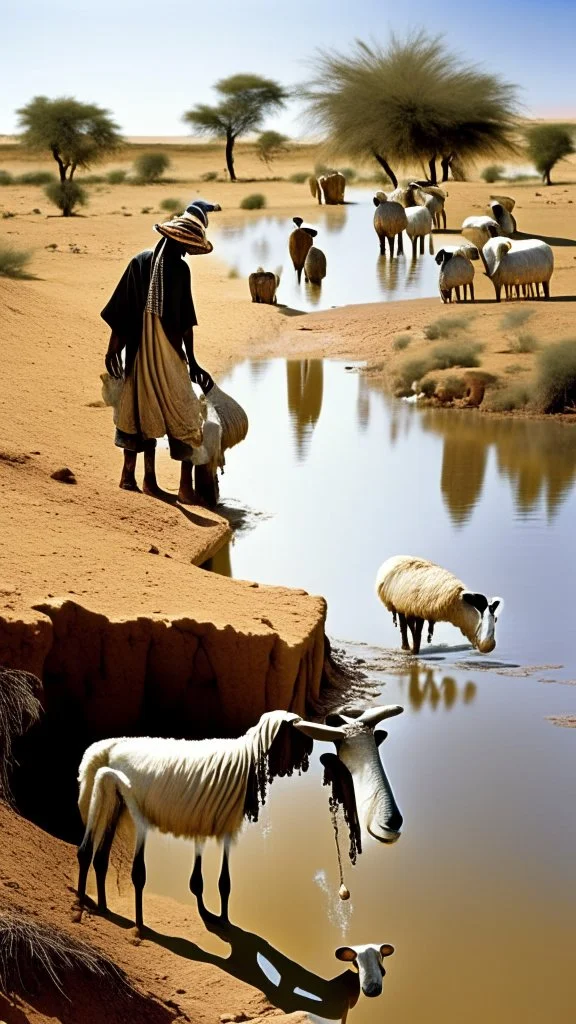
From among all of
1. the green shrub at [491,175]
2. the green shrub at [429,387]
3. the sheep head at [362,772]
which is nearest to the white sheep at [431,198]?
the green shrub at [429,387]

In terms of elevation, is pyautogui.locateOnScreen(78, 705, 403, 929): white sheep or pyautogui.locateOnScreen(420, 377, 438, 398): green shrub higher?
pyautogui.locateOnScreen(420, 377, 438, 398): green shrub

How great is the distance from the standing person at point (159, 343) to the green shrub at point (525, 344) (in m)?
9.26

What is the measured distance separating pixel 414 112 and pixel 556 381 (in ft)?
88.2

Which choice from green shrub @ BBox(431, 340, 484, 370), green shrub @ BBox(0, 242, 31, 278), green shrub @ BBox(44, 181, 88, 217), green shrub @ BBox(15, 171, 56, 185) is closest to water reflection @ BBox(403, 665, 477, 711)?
green shrub @ BBox(431, 340, 484, 370)

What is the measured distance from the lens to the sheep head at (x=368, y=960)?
4980 mm

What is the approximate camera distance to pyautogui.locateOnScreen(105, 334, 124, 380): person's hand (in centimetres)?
951

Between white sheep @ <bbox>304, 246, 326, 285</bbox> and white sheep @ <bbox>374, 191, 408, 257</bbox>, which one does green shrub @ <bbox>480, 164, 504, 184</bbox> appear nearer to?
white sheep @ <bbox>374, 191, 408, 257</bbox>

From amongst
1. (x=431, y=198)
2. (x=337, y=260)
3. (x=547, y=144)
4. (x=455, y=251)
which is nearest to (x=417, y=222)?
(x=337, y=260)

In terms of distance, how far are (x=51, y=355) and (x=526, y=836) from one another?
12041mm

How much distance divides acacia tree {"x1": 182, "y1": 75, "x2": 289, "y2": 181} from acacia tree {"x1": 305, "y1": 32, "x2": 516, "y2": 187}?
1993 cm

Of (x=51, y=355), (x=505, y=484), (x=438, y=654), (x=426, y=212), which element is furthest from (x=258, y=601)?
(x=426, y=212)

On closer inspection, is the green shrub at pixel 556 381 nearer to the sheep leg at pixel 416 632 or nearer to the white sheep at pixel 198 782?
the sheep leg at pixel 416 632

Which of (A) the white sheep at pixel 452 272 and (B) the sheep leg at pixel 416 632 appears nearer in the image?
(B) the sheep leg at pixel 416 632

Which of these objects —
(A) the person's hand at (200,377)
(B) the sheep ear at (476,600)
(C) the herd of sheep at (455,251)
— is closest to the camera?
(B) the sheep ear at (476,600)
